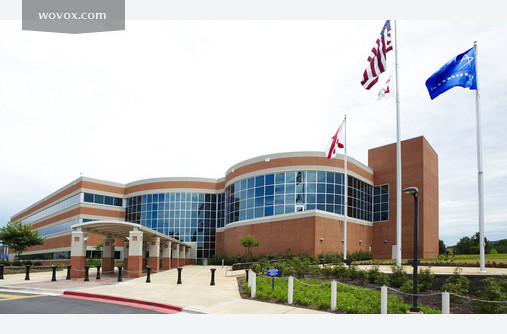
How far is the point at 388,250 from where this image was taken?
43.4m

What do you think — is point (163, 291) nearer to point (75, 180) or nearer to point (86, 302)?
point (86, 302)

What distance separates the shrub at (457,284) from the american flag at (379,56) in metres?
10.6

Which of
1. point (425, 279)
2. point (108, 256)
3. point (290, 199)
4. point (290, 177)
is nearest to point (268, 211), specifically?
point (290, 199)

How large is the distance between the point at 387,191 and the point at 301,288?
104ft

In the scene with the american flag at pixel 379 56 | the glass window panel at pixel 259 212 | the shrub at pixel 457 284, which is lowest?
the shrub at pixel 457 284

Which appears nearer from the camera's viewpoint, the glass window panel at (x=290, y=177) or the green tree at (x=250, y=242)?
the green tree at (x=250, y=242)

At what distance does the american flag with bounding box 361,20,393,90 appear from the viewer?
20.5m

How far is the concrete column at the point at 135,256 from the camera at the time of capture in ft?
82.6

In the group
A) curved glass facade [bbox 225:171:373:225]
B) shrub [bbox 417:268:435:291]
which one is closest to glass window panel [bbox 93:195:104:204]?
curved glass facade [bbox 225:171:373:225]

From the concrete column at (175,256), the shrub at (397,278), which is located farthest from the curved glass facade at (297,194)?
the shrub at (397,278)

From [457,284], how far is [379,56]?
11741 mm

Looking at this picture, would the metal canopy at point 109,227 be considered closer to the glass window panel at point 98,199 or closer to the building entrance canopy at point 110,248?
the building entrance canopy at point 110,248

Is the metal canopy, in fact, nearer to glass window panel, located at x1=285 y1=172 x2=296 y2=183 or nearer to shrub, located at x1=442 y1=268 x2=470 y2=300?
glass window panel, located at x1=285 y1=172 x2=296 y2=183

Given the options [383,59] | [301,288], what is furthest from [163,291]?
[383,59]
